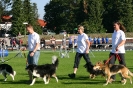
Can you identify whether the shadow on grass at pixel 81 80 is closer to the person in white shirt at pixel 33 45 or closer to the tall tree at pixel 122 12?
the person in white shirt at pixel 33 45

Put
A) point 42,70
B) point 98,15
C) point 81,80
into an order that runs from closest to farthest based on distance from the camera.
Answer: point 42,70, point 81,80, point 98,15

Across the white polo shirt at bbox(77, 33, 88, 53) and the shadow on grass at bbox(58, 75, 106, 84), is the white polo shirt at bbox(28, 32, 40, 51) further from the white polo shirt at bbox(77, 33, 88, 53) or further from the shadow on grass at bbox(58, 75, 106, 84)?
the white polo shirt at bbox(77, 33, 88, 53)

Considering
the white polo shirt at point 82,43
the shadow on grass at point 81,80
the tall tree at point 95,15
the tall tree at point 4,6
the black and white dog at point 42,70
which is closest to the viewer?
the black and white dog at point 42,70

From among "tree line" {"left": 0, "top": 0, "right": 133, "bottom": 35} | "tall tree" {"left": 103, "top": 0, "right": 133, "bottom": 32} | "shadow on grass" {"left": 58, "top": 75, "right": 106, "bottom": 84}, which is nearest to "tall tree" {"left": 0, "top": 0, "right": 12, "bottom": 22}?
"tree line" {"left": 0, "top": 0, "right": 133, "bottom": 35}

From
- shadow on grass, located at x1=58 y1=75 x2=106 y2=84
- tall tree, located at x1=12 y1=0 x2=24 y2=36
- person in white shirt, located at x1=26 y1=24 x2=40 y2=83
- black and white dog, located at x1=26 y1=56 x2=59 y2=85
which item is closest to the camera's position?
black and white dog, located at x1=26 y1=56 x2=59 y2=85

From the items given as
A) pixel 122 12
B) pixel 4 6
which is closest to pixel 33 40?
pixel 122 12

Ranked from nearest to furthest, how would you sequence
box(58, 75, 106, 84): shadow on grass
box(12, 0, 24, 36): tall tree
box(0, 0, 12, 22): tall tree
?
box(58, 75, 106, 84): shadow on grass, box(12, 0, 24, 36): tall tree, box(0, 0, 12, 22): tall tree

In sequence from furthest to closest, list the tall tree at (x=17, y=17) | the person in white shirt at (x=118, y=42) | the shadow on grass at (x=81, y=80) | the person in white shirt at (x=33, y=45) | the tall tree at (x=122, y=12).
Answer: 1. the tall tree at (x=17, y=17)
2. the tall tree at (x=122, y=12)
3. the shadow on grass at (x=81, y=80)
4. the person in white shirt at (x=118, y=42)
5. the person in white shirt at (x=33, y=45)

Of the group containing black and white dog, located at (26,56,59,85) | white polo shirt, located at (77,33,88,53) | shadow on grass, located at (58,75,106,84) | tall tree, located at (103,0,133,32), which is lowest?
shadow on grass, located at (58,75,106,84)

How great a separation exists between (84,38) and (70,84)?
2.20 meters

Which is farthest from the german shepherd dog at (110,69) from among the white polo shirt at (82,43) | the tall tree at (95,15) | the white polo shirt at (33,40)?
the tall tree at (95,15)

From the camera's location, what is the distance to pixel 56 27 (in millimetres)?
97125

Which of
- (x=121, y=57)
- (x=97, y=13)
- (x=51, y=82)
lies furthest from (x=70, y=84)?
(x=97, y=13)

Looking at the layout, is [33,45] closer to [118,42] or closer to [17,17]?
[118,42]
